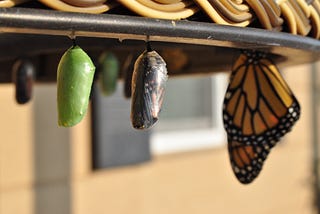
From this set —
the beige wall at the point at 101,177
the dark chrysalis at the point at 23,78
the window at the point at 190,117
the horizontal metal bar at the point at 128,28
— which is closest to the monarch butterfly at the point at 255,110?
the horizontal metal bar at the point at 128,28

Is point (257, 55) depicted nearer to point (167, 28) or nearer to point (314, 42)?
point (314, 42)

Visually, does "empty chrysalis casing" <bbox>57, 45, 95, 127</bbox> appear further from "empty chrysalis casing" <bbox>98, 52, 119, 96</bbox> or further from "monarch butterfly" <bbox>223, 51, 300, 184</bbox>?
"empty chrysalis casing" <bbox>98, 52, 119, 96</bbox>

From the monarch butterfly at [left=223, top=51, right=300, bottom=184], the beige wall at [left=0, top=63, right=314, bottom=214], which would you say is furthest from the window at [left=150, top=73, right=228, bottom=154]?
the monarch butterfly at [left=223, top=51, right=300, bottom=184]

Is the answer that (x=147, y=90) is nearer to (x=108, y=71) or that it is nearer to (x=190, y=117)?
(x=108, y=71)

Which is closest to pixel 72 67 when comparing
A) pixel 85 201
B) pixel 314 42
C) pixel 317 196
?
pixel 314 42

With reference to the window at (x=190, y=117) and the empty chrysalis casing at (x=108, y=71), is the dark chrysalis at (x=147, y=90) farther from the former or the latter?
the window at (x=190, y=117)
